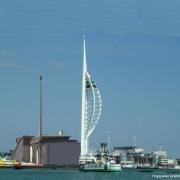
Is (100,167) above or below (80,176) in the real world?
above

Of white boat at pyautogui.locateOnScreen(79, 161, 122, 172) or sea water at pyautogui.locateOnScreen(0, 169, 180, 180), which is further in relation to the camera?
white boat at pyautogui.locateOnScreen(79, 161, 122, 172)

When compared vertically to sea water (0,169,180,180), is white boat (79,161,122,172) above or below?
above

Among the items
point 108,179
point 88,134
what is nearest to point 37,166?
point 88,134

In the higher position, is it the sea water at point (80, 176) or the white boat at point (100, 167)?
the white boat at point (100, 167)

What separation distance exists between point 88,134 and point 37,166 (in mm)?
46415

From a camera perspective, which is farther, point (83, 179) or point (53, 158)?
point (53, 158)

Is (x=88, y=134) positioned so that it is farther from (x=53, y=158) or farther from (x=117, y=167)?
(x=53, y=158)

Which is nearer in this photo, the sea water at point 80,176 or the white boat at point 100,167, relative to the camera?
the sea water at point 80,176

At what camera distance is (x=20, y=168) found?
181 metres

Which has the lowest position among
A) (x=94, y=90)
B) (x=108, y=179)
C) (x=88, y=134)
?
(x=108, y=179)

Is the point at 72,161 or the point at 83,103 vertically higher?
the point at 83,103

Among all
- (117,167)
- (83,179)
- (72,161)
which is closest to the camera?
(83,179)

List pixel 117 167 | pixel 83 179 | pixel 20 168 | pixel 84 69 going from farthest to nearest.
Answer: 1. pixel 20 168
2. pixel 84 69
3. pixel 117 167
4. pixel 83 179

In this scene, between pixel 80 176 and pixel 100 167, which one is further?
pixel 100 167
